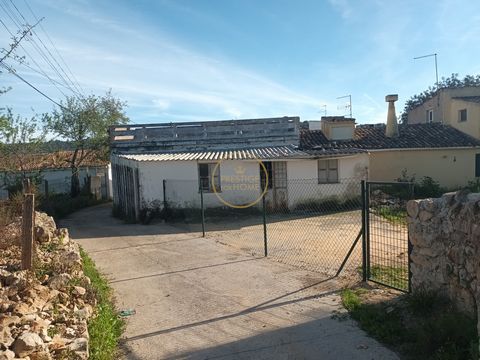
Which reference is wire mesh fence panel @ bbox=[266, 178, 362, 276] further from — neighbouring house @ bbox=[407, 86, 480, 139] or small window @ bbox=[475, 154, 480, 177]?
neighbouring house @ bbox=[407, 86, 480, 139]

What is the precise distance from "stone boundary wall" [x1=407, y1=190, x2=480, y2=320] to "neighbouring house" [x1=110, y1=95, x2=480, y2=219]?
390 inches

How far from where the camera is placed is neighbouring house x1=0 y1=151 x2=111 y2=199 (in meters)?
19.5

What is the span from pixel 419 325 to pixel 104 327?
3.73 m

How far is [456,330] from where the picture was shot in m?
4.02

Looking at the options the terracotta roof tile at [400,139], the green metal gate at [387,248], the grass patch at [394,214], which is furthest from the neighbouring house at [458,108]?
the grass patch at [394,214]

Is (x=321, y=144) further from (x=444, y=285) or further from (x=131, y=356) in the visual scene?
(x=131, y=356)

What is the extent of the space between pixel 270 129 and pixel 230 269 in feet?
40.0

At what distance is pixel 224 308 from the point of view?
5.89 metres

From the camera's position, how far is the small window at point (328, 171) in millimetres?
18016

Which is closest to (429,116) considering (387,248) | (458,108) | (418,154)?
(458,108)

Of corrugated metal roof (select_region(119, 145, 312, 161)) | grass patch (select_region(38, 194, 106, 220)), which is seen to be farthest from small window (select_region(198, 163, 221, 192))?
grass patch (select_region(38, 194, 106, 220))

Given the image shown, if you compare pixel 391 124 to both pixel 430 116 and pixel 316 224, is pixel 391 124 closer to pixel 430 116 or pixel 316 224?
pixel 430 116

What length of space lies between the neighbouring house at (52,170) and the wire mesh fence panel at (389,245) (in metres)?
15.5

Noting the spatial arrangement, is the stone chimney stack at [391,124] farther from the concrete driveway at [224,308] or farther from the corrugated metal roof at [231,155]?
the concrete driveway at [224,308]
